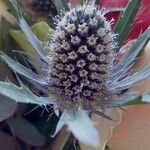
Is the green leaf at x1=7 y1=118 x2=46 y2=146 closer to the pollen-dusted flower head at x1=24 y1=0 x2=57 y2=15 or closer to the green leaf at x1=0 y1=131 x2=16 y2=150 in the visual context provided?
the green leaf at x1=0 y1=131 x2=16 y2=150

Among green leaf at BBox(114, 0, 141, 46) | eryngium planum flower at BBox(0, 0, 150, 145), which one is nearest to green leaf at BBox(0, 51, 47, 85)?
eryngium planum flower at BBox(0, 0, 150, 145)

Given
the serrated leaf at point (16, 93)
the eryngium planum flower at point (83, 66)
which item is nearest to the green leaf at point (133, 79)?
the eryngium planum flower at point (83, 66)

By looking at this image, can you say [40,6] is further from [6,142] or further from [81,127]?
[81,127]

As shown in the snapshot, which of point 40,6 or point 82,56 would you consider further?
point 40,6

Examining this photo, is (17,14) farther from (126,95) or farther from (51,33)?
(126,95)

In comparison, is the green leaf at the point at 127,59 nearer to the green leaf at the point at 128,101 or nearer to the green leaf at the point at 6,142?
the green leaf at the point at 128,101

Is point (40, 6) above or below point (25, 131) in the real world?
above

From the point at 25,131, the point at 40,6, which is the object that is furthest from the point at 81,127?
the point at 40,6
